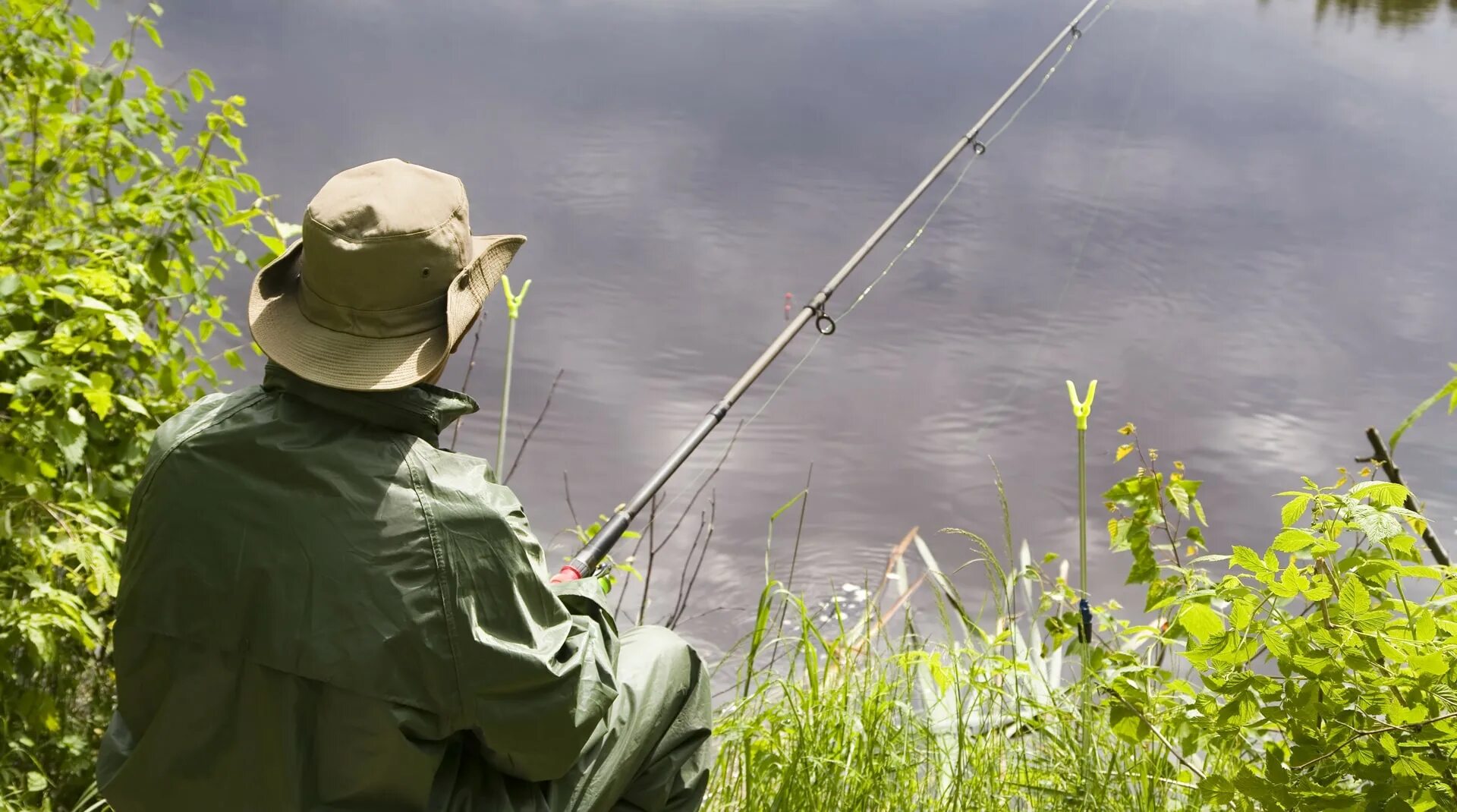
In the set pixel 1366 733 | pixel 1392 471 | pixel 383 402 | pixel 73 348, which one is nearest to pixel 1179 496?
pixel 1392 471

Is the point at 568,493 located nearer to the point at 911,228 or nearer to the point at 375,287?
the point at 911,228

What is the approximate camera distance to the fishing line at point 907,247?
3.53 meters

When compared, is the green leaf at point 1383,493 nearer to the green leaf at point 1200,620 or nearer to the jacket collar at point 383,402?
the green leaf at point 1200,620

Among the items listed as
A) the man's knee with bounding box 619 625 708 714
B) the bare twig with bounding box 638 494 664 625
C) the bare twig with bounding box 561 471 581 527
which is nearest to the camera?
the man's knee with bounding box 619 625 708 714

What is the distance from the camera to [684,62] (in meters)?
5.55

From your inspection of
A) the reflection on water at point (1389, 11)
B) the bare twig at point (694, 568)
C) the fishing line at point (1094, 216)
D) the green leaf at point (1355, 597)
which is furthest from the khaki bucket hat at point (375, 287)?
the reflection on water at point (1389, 11)

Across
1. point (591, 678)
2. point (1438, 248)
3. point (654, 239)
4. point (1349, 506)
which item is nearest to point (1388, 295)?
point (1438, 248)

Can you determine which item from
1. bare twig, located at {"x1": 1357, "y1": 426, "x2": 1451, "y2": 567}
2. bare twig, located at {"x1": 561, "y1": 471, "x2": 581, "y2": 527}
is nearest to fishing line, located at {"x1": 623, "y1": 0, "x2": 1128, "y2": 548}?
bare twig, located at {"x1": 561, "y1": 471, "x2": 581, "y2": 527}

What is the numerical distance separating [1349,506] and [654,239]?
3338mm

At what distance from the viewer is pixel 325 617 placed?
128 centimetres

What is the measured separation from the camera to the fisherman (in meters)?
1.28

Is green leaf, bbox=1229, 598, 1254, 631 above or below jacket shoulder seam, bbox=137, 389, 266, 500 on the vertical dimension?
below

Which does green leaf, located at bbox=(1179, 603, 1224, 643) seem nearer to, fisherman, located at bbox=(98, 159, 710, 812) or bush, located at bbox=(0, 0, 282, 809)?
fisherman, located at bbox=(98, 159, 710, 812)

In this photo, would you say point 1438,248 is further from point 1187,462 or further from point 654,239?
point 654,239
